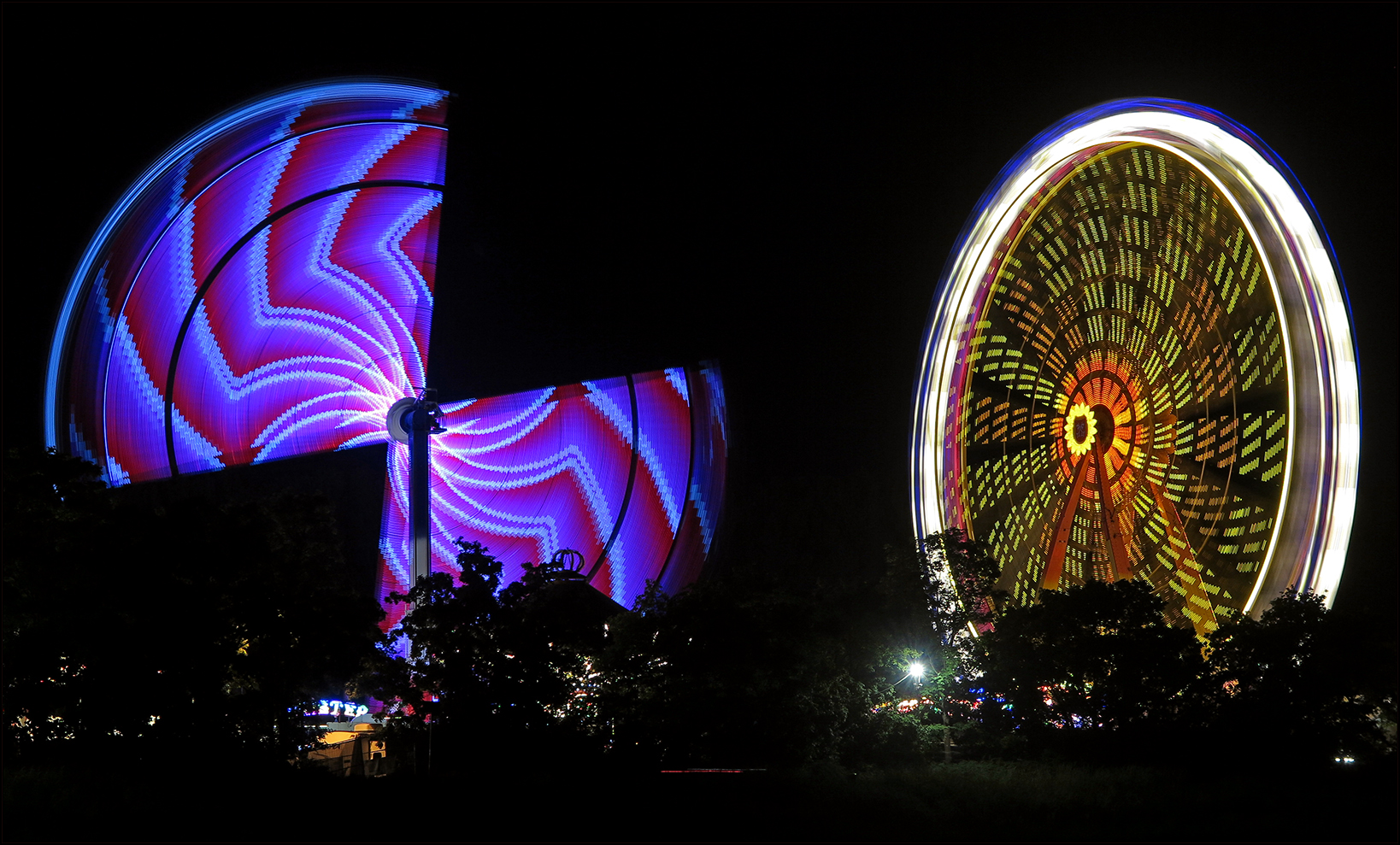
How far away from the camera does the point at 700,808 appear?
42.4 feet

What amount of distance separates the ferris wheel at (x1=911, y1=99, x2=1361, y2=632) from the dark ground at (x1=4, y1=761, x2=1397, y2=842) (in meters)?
3.84

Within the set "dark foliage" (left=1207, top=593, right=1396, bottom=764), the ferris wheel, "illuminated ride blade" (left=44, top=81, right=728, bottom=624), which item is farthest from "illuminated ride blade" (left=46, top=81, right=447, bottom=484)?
"dark foliage" (left=1207, top=593, right=1396, bottom=764)

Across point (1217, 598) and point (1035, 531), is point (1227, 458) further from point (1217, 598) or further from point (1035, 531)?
point (1035, 531)

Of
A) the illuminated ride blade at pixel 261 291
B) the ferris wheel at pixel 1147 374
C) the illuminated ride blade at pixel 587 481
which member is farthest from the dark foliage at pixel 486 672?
the ferris wheel at pixel 1147 374

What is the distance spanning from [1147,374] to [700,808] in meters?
10.1

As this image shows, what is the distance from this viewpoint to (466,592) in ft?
56.6

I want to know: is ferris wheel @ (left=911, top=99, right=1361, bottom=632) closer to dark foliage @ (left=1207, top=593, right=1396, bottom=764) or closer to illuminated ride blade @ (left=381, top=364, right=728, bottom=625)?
dark foliage @ (left=1207, top=593, right=1396, bottom=764)

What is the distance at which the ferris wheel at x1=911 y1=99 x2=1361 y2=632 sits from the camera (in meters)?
15.7

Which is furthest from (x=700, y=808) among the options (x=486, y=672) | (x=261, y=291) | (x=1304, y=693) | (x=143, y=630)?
(x=261, y=291)

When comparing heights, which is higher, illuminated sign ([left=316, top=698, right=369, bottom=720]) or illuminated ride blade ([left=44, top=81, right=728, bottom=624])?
illuminated ride blade ([left=44, top=81, right=728, bottom=624])

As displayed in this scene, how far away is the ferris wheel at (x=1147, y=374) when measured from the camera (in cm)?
1569

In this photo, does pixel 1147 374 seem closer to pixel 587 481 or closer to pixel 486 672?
pixel 587 481

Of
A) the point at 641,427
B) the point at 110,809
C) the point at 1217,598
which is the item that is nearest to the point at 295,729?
the point at 110,809

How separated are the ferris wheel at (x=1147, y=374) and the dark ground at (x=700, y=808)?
3.84 meters
